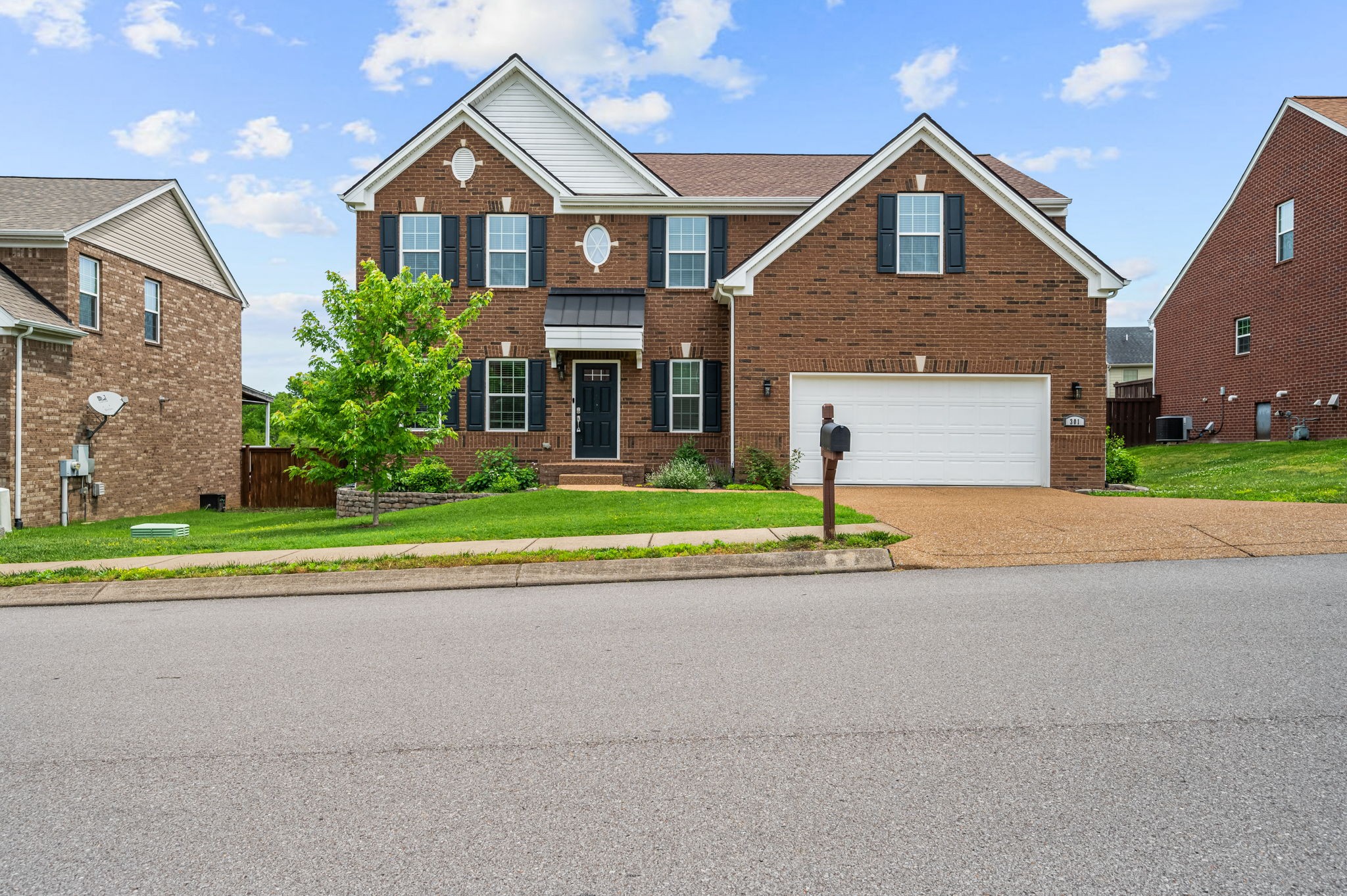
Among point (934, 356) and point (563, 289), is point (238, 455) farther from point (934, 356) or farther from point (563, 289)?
point (934, 356)

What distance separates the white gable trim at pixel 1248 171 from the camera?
880 inches

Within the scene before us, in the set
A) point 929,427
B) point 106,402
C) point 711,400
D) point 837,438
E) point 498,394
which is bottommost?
point 837,438

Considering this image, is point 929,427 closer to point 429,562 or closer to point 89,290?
point 429,562

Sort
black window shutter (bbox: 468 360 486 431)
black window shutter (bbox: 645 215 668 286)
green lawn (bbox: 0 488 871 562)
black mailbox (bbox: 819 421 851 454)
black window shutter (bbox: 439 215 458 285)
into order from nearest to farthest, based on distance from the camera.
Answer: black mailbox (bbox: 819 421 851 454), green lawn (bbox: 0 488 871 562), black window shutter (bbox: 468 360 486 431), black window shutter (bbox: 439 215 458 285), black window shutter (bbox: 645 215 668 286)

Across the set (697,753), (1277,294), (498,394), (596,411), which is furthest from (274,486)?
(1277,294)

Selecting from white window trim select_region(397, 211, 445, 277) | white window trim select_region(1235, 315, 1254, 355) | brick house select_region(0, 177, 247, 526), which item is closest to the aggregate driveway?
white window trim select_region(397, 211, 445, 277)

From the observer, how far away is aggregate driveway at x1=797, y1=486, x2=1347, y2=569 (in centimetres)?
918

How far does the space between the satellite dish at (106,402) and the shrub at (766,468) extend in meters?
13.5

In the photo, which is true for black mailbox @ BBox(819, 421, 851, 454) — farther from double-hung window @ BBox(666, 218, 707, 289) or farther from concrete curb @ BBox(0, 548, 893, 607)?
double-hung window @ BBox(666, 218, 707, 289)

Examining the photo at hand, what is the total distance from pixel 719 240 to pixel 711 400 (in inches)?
144

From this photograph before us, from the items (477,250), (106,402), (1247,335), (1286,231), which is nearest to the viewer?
(106,402)

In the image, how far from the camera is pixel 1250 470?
18.5 m

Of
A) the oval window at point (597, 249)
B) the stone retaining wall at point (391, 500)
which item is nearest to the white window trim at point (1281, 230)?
the oval window at point (597, 249)

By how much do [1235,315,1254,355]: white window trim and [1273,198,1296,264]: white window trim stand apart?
2.03 m
